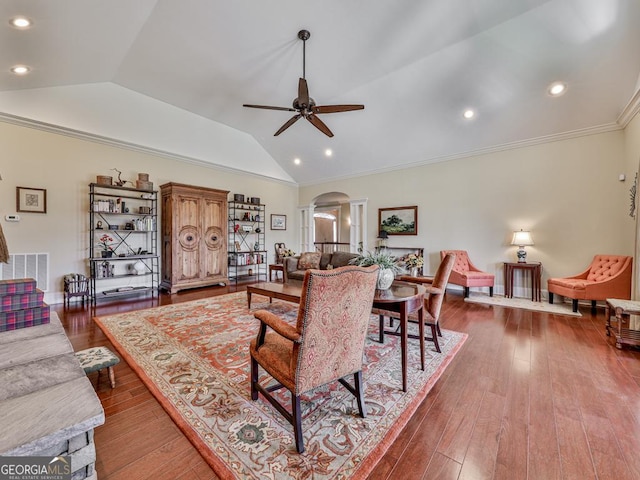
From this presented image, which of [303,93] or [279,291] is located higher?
[303,93]

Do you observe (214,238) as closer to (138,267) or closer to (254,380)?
(138,267)

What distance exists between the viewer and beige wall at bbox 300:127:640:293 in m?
4.49

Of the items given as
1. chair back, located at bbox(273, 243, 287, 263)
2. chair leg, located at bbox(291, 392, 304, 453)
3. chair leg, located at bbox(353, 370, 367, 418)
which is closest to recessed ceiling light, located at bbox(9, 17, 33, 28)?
chair leg, located at bbox(291, 392, 304, 453)

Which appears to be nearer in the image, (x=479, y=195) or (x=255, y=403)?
(x=255, y=403)

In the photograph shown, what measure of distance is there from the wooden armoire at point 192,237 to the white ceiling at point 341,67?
118cm

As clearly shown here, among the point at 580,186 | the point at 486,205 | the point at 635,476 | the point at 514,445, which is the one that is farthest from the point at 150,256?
the point at 580,186

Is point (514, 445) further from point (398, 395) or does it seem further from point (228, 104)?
point (228, 104)

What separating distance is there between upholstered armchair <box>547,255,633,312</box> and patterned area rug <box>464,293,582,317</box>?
200mm

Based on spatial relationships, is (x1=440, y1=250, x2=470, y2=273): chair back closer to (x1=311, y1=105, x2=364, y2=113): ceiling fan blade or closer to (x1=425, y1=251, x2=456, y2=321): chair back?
(x1=425, y1=251, x2=456, y2=321): chair back

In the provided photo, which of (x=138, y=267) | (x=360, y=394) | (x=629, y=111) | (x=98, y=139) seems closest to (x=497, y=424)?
(x=360, y=394)

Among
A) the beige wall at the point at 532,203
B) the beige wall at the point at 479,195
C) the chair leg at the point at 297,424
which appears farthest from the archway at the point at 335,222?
the chair leg at the point at 297,424

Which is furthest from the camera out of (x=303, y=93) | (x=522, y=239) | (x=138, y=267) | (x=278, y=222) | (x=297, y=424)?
(x=278, y=222)

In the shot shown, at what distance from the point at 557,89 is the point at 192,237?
23.4 ft

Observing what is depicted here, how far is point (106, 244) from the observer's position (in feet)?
16.6
